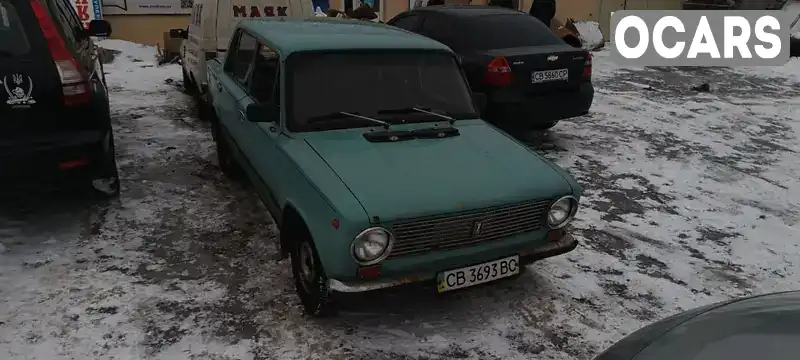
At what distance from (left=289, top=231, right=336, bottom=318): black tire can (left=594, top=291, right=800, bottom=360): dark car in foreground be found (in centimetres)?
171

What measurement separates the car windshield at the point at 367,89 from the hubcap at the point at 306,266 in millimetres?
839

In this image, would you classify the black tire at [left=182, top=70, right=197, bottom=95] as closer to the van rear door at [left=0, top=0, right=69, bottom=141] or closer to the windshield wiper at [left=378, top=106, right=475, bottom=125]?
the van rear door at [left=0, top=0, right=69, bottom=141]

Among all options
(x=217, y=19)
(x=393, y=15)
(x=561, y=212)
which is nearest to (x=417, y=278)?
(x=561, y=212)

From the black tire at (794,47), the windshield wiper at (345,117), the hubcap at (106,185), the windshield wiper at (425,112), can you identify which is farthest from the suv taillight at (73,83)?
the black tire at (794,47)

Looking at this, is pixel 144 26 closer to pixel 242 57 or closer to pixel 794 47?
pixel 242 57

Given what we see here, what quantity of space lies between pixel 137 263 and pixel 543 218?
9.60 feet

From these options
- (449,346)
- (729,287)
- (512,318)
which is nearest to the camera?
(449,346)

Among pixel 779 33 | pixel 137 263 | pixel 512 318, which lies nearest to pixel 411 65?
pixel 512 318

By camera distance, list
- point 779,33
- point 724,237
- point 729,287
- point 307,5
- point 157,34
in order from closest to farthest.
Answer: point 729,287, point 724,237, point 307,5, point 157,34, point 779,33

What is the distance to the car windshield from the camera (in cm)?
422

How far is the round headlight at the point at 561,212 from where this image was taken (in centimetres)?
379

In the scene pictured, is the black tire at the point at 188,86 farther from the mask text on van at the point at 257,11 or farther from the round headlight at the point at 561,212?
the round headlight at the point at 561,212

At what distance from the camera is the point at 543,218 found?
3.80 metres

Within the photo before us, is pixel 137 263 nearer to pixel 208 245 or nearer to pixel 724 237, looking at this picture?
pixel 208 245
